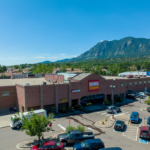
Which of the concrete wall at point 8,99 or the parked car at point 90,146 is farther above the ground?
the concrete wall at point 8,99

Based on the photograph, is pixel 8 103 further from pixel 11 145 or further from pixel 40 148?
pixel 40 148

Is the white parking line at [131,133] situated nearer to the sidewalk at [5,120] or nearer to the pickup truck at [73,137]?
the pickup truck at [73,137]

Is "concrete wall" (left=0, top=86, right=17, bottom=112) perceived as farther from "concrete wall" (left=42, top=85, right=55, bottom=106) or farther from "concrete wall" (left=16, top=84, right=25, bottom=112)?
"concrete wall" (left=42, top=85, right=55, bottom=106)

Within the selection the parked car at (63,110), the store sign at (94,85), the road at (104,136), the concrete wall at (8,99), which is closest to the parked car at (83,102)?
the store sign at (94,85)

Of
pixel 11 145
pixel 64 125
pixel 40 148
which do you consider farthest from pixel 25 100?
pixel 40 148

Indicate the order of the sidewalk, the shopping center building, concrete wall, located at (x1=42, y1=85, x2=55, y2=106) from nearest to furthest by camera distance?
the sidewalk
the shopping center building
concrete wall, located at (x1=42, y1=85, x2=55, y2=106)

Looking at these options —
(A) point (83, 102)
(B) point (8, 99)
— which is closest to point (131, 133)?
(A) point (83, 102)

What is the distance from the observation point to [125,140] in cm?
1923

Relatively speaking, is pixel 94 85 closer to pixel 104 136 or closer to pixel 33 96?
pixel 33 96

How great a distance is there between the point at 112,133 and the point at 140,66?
Answer: 15681 cm

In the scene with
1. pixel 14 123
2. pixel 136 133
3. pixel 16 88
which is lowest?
pixel 136 133

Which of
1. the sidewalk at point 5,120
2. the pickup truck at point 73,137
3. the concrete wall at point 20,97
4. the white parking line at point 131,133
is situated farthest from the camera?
the concrete wall at point 20,97

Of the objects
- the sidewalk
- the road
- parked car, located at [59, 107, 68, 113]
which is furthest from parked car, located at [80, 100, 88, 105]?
the sidewalk

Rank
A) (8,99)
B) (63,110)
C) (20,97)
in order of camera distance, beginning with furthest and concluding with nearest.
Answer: (8,99), (63,110), (20,97)
